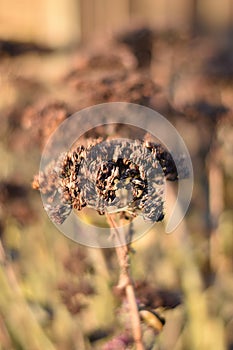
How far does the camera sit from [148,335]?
1.40 m

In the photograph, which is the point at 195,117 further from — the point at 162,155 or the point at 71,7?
the point at 71,7

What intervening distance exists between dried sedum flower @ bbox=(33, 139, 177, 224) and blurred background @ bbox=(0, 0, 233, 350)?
1.10 feet

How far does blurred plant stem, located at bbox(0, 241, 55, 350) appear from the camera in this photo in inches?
63.1

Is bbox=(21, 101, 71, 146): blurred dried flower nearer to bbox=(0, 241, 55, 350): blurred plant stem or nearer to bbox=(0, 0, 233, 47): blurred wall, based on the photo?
bbox=(0, 241, 55, 350): blurred plant stem

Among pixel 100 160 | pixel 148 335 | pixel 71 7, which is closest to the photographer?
pixel 100 160

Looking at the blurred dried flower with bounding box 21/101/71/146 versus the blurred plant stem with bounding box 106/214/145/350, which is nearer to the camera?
the blurred plant stem with bounding box 106/214/145/350

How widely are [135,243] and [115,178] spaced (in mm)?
794

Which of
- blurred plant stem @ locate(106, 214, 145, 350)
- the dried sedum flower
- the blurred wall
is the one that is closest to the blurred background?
blurred plant stem @ locate(106, 214, 145, 350)

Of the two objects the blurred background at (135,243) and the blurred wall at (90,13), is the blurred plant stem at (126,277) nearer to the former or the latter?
the blurred background at (135,243)

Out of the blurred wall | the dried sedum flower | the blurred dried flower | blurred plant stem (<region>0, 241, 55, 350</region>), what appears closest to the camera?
the dried sedum flower

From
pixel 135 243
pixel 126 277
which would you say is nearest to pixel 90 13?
pixel 135 243

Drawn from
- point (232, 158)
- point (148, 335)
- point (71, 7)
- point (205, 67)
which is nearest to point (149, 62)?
point (205, 67)

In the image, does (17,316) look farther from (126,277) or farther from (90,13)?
(90,13)

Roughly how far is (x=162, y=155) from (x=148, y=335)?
17.8 inches
